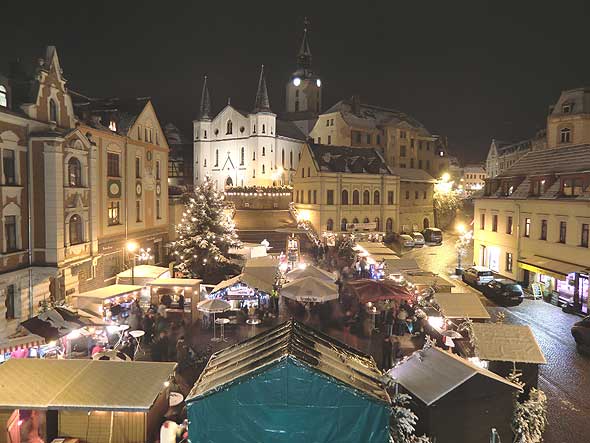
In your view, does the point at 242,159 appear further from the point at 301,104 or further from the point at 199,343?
the point at 199,343

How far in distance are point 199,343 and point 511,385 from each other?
12778mm

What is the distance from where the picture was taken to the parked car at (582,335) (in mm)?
17827

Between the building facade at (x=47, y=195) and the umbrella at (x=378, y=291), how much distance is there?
13474 millimetres

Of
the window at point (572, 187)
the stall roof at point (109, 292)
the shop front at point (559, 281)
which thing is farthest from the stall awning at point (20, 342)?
the window at point (572, 187)

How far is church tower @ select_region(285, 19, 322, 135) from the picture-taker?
90.2 meters

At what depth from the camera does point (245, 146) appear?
71000 mm

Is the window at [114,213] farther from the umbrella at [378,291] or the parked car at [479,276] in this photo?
the parked car at [479,276]

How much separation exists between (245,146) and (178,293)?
51139 millimetres

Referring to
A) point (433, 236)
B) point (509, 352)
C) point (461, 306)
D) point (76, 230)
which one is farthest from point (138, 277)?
point (433, 236)

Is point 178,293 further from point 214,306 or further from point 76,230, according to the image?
point 76,230

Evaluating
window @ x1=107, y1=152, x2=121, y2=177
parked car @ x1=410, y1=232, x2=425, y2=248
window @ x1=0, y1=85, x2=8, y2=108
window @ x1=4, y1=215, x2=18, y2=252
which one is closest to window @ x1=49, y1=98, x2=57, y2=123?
window @ x1=0, y1=85, x2=8, y2=108

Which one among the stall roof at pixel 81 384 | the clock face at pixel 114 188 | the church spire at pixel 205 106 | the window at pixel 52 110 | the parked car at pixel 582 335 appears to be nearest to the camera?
the stall roof at pixel 81 384

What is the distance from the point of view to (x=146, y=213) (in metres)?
34.3

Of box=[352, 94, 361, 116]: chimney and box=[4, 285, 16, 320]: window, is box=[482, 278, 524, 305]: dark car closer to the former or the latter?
box=[4, 285, 16, 320]: window
